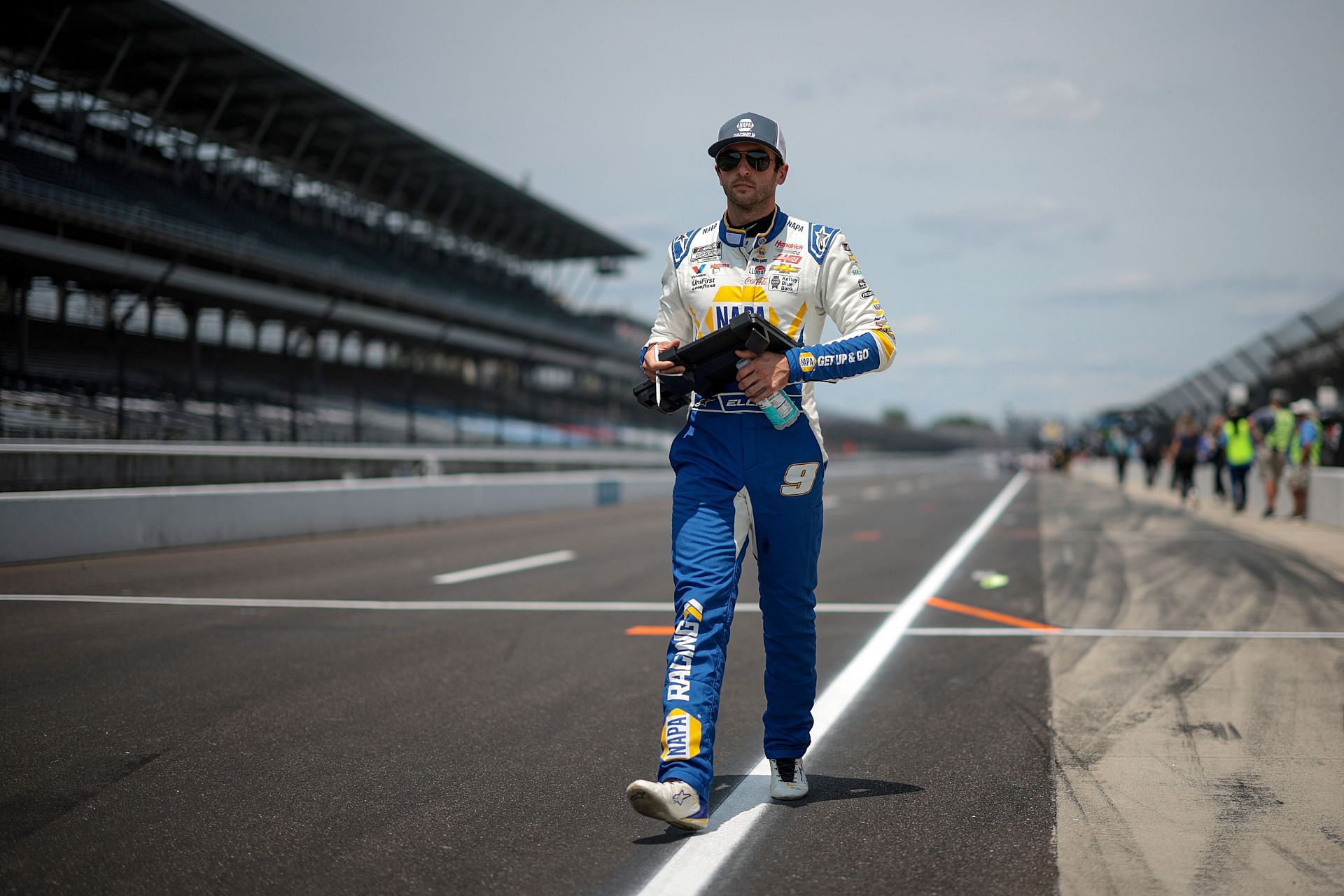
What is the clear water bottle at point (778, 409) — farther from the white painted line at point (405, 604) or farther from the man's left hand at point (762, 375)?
the white painted line at point (405, 604)

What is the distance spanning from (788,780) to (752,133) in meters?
2.16

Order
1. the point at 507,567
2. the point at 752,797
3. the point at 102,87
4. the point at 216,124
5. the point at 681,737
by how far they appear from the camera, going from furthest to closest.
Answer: the point at 216,124, the point at 102,87, the point at 507,567, the point at 752,797, the point at 681,737

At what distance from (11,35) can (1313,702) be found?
126 feet

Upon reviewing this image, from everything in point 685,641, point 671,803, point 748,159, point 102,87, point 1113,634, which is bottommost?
point 1113,634

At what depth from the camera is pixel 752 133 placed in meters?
3.62

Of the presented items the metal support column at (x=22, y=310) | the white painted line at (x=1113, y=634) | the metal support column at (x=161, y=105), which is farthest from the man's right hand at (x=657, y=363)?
the metal support column at (x=161, y=105)

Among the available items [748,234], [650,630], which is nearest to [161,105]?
[650,630]

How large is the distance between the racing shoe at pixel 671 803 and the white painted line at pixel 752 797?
0.07 meters

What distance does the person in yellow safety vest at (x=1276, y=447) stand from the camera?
1748 cm

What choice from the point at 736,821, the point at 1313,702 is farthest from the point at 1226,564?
the point at 736,821

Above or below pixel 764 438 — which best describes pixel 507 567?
below

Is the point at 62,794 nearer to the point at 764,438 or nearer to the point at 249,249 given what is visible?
the point at 764,438

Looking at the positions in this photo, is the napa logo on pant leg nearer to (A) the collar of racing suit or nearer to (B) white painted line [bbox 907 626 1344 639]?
(A) the collar of racing suit

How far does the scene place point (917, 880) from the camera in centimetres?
297
